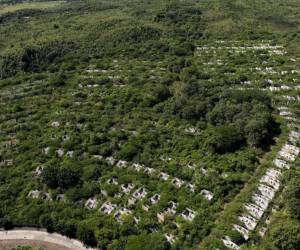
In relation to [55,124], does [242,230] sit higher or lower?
higher

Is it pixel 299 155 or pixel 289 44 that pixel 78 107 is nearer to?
pixel 299 155

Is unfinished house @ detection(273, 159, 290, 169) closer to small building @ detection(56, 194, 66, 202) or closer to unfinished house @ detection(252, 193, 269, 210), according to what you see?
unfinished house @ detection(252, 193, 269, 210)

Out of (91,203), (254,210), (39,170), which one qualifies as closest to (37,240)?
(91,203)

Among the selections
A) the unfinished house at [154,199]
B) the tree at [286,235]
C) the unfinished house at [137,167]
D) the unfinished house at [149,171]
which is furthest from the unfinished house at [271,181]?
the unfinished house at [137,167]

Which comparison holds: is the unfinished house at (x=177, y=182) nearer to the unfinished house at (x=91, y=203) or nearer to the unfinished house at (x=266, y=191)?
the unfinished house at (x=266, y=191)

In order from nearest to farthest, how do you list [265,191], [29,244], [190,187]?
[29,244] → [265,191] → [190,187]

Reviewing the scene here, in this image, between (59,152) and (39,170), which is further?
(59,152)

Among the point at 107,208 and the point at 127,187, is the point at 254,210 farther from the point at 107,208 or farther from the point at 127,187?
the point at 107,208

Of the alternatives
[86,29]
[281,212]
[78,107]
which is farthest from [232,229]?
[86,29]

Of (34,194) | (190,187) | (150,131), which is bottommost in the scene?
(34,194)
